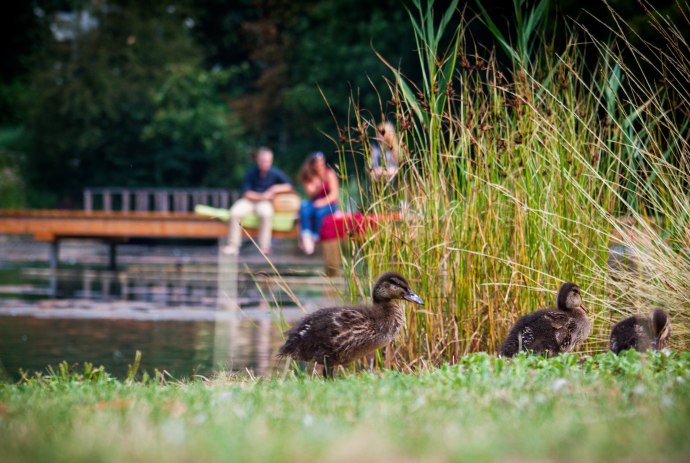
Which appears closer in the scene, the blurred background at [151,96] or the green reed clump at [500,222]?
the green reed clump at [500,222]

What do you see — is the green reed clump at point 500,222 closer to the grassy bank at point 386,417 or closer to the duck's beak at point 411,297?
the duck's beak at point 411,297

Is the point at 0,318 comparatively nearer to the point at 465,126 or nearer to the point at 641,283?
the point at 465,126

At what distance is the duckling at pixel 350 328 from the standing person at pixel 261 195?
34.9 feet

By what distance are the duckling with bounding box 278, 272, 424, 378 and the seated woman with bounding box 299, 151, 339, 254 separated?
7.50 metres

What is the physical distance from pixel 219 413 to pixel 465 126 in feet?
11.1

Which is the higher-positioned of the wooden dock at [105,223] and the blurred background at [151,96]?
the blurred background at [151,96]

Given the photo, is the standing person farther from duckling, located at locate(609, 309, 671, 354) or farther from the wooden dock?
duckling, located at locate(609, 309, 671, 354)

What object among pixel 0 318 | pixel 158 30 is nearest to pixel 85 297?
pixel 0 318

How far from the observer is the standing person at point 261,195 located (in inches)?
679

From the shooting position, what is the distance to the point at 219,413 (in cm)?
426

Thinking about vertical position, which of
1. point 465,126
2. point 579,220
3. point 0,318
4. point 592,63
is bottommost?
point 0,318

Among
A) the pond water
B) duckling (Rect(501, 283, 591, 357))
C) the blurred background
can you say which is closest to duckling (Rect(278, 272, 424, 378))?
the pond water

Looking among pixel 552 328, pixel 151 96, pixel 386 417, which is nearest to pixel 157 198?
pixel 151 96

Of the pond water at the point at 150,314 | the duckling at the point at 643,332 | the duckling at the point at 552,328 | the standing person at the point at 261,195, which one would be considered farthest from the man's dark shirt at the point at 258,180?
the duckling at the point at 643,332
